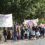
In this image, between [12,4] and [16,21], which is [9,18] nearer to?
[12,4]

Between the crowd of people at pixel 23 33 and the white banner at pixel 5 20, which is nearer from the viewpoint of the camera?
the white banner at pixel 5 20

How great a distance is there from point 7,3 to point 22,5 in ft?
7.10

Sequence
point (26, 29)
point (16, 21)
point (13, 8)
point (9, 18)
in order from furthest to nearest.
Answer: point (16, 21), point (26, 29), point (13, 8), point (9, 18)

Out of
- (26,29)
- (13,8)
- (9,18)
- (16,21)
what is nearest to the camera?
(9,18)

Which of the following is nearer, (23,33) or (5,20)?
(5,20)

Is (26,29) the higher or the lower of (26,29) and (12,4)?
the lower

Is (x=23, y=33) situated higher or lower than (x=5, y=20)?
lower

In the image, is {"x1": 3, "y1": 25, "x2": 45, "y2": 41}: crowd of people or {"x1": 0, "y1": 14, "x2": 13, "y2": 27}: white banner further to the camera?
{"x1": 3, "y1": 25, "x2": 45, "y2": 41}: crowd of people

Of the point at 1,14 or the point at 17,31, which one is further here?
the point at 17,31

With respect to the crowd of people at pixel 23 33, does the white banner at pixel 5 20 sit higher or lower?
higher

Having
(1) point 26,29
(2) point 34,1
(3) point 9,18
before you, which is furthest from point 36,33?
(3) point 9,18

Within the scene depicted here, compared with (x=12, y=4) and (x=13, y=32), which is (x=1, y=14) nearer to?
(x=12, y=4)

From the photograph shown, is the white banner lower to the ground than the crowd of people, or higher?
higher

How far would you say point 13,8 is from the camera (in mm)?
28078
